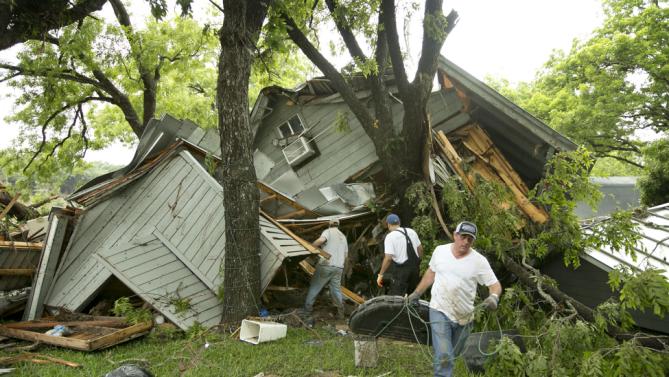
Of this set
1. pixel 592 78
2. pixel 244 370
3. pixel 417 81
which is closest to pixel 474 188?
pixel 417 81

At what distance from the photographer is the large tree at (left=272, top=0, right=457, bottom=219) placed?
764 cm

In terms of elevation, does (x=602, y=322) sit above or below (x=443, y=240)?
below

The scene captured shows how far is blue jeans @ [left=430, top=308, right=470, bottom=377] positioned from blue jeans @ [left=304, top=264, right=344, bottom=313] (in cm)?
346

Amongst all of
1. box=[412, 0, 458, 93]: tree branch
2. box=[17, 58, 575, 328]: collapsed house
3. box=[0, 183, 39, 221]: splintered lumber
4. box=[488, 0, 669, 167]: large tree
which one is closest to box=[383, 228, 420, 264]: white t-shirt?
box=[17, 58, 575, 328]: collapsed house

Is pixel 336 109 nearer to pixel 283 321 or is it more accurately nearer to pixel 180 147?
pixel 180 147

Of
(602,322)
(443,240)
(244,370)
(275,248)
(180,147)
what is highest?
(180,147)

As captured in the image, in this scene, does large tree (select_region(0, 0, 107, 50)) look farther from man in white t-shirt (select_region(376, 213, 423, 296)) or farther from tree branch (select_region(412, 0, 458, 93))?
man in white t-shirt (select_region(376, 213, 423, 296))

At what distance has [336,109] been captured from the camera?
35.3ft

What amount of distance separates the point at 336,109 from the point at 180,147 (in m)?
4.11

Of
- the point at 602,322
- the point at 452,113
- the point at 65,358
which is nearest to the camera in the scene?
the point at 602,322

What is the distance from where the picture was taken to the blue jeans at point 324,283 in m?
7.54

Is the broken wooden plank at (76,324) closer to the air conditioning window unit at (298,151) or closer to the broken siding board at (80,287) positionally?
the broken siding board at (80,287)

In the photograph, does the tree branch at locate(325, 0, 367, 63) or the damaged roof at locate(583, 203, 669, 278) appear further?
the tree branch at locate(325, 0, 367, 63)

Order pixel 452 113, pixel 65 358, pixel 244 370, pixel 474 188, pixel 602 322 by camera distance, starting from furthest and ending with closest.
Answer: pixel 452 113
pixel 474 188
pixel 65 358
pixel 244 370
pixel 602 322
